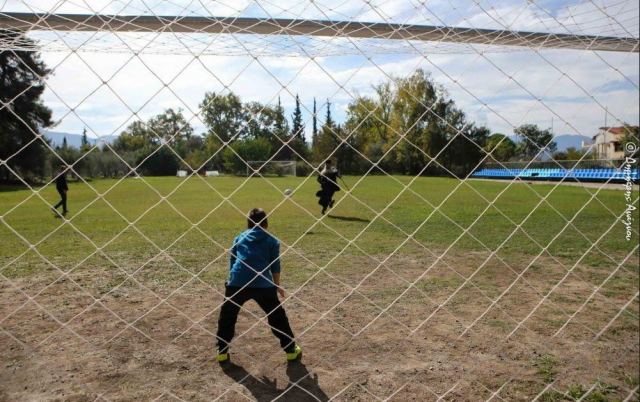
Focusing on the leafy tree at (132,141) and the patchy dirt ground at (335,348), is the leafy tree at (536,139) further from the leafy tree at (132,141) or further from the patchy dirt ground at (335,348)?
the leafy tree at (132,141)

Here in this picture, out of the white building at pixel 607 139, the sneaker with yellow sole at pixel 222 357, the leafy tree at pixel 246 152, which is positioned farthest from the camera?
the leafy tree at pixel 246 152

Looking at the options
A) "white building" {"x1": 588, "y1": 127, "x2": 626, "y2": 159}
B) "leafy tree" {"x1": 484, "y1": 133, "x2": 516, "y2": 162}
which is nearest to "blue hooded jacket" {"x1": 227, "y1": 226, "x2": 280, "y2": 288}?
"leafy tree" {"x1": 484, "y1": 133, "x2": 516, "y2": 162}

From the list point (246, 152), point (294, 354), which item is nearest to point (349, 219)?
point (294, 354)

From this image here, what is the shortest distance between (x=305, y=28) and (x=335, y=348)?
2.53m

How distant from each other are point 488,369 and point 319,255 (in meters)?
3.73

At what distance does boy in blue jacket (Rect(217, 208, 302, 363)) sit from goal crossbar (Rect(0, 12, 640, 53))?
4.68 ft

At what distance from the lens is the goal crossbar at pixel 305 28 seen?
10.7 ft

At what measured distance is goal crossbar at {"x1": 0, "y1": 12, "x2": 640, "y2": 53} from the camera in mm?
3270

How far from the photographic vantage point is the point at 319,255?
6914 mm

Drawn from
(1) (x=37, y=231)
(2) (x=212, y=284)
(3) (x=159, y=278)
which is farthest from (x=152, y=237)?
(2) (x=212, y=284)

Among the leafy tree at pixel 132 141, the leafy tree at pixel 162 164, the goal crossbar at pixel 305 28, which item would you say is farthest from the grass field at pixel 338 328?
the leafy tree at pixel 132 141

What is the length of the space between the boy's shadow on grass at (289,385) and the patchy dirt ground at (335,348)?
0.01 meters

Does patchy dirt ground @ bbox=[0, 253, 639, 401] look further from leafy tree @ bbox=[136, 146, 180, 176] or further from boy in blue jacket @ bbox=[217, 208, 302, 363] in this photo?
leafy tree @ bbox=[136, 146, 180, 176]

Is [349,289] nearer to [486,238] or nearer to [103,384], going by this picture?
[103,384]
